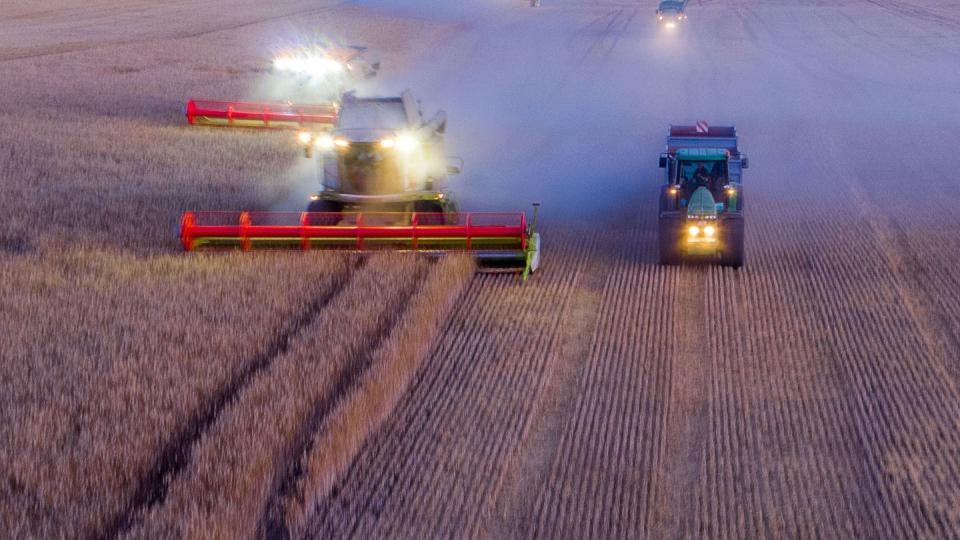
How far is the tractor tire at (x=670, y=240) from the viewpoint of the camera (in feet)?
45.3

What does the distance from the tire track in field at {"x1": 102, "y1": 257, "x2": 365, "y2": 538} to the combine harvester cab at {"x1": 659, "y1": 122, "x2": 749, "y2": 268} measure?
182 inches

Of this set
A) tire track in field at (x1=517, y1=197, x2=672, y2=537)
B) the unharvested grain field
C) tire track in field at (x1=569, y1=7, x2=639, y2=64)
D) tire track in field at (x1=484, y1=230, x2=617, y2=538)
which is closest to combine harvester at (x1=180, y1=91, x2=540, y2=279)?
the unharvested grain field

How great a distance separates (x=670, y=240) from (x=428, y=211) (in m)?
3.25

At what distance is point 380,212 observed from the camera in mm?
14312

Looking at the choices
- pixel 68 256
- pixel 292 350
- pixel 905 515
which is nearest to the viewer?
pixel 905 515

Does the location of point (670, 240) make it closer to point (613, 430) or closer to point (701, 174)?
point (701, 174)

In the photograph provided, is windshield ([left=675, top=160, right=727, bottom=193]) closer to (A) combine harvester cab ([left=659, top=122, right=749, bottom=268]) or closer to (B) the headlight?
(A) combine harvester cab ([left=659, top=122, right=749, bottom=268])

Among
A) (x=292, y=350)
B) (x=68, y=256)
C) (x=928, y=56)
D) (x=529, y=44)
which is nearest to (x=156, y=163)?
(x=68, y=256)

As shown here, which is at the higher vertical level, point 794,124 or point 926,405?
point 794,124

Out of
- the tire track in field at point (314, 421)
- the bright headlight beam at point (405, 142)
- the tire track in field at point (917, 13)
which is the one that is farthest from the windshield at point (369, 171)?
the tire track in field at point (917, 13)

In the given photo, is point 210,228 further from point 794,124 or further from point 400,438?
point 794,124

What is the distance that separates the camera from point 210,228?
13.9 meters

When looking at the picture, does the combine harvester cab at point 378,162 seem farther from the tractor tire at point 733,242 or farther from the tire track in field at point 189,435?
the tractor tire at point 733,242

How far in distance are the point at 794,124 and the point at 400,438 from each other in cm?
1919
